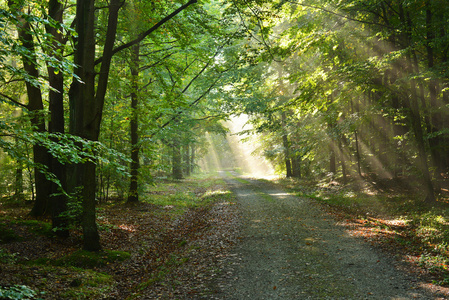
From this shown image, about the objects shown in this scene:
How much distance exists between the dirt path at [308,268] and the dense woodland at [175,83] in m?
3.93

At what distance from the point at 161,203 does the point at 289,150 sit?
1239 centimetres

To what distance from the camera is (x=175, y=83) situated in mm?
12844

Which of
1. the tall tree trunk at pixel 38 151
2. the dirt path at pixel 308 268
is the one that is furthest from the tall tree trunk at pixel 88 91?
the dirt path at pixel 308 268

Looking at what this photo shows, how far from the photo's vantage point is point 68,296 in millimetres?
5113

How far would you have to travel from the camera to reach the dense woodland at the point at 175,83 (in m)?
6.99

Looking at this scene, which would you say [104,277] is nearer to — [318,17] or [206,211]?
[206,211]

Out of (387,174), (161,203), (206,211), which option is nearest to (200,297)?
(206,211)

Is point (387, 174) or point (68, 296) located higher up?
point (387, 174)

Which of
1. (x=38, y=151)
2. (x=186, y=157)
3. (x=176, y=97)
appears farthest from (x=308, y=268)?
(x=186, y=157)

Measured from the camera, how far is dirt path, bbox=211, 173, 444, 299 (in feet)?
17.1

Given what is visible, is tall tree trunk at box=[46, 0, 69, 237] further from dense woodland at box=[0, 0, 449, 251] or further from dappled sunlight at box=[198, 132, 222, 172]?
dappled sunlight at box=[198, 132, 222, 172]

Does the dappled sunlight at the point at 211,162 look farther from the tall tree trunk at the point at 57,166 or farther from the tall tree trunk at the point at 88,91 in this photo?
the tall tree trunk at the point at 88,91

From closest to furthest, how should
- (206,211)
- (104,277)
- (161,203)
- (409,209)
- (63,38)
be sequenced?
(104,277), (63,38), (409,209), (206,211), (161,203)

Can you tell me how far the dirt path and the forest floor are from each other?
2cm
